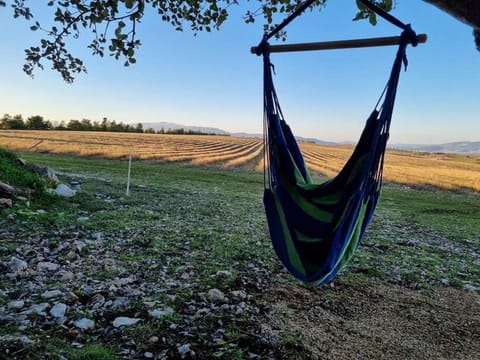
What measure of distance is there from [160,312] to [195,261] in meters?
1.27

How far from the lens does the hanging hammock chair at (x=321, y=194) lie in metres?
2.07

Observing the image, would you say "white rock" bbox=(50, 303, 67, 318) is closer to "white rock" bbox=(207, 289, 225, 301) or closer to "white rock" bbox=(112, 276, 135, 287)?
"white rock" bbox=(112, 276, 135, 287)

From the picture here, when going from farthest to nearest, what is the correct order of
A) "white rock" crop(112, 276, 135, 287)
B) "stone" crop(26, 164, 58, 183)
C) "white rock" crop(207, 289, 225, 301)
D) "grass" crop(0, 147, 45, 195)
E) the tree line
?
the tree line, "stone" crop(26, 164, 58, 183), "grass" crop(0, 147, 45, 195), "white rock" crop(112, 276, 135, 287), "white rock" crop(207, 289, 225, 301)

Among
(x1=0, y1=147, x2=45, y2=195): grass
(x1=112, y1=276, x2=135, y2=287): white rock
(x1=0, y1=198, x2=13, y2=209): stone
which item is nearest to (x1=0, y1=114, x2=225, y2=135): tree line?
(x1=0, y1=147, x2=45, y2=195): grass

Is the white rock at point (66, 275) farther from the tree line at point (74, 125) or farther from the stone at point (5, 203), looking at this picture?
the tree line at point (74, 125)

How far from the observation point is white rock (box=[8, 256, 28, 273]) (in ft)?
10.1

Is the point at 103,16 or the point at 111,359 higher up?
the point at 103,16

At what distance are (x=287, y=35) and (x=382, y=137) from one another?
2.76m

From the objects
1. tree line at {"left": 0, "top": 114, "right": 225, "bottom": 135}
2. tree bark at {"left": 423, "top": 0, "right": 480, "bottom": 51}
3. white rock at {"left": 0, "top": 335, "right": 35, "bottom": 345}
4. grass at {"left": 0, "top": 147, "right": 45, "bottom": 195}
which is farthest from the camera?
tree line at {"left": 0, "top": 114, "right": 225, "bottom": 135}

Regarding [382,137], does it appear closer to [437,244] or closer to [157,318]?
[157,318]

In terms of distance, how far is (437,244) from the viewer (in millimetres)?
5590

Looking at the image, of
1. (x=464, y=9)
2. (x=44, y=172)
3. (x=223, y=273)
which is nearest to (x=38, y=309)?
(x=223, y=273)

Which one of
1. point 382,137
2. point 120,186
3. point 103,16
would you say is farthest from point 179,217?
point 382,137

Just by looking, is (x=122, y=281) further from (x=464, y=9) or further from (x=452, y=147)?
(x=452, y=147)
